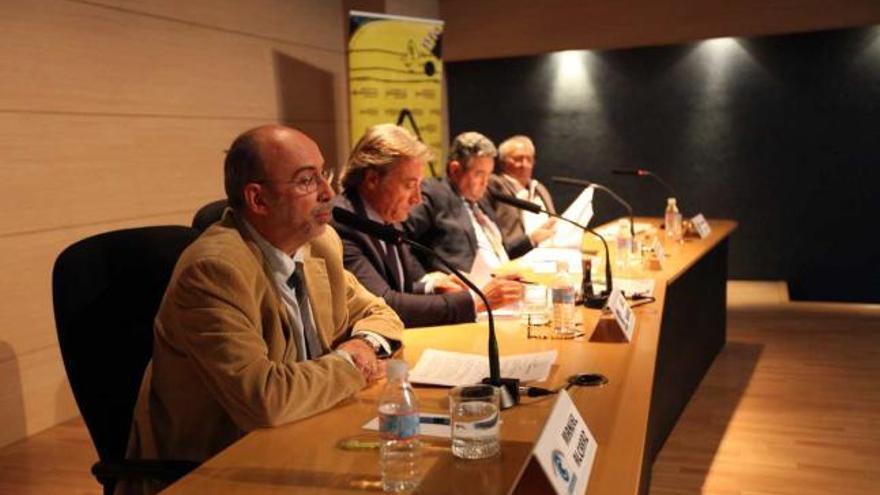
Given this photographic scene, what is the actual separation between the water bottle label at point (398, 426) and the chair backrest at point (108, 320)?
65cm

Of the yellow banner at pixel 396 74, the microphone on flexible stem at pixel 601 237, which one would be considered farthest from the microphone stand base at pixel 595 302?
the yellow banner at pixel 396 74

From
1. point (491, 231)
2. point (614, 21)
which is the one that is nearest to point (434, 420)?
point (491, 231)

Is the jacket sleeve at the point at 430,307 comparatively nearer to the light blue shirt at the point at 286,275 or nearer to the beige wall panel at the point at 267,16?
the light blue shirt at the point at 286,275

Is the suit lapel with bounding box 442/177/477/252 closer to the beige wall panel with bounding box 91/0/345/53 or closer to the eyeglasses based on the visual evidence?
the eyeglasses

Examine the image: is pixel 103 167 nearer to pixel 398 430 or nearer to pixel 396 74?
pixel 396 74

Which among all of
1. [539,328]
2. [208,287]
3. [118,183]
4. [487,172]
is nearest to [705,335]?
[487,172]

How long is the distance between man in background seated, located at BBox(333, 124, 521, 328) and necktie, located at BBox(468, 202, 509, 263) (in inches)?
47.5

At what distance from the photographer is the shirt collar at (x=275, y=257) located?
172cm

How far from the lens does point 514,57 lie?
6746 mm

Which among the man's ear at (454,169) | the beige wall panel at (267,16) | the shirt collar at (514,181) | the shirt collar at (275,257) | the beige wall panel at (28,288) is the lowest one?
the beige wall panel at (28,288)

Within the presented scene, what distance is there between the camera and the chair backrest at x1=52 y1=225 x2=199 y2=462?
161cm

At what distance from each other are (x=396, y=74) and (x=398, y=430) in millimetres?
4400

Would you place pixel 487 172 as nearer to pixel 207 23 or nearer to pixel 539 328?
pixel 539 328

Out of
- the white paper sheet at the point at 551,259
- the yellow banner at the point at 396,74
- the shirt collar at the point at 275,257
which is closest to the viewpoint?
the shirt collar at the point at 275,257
